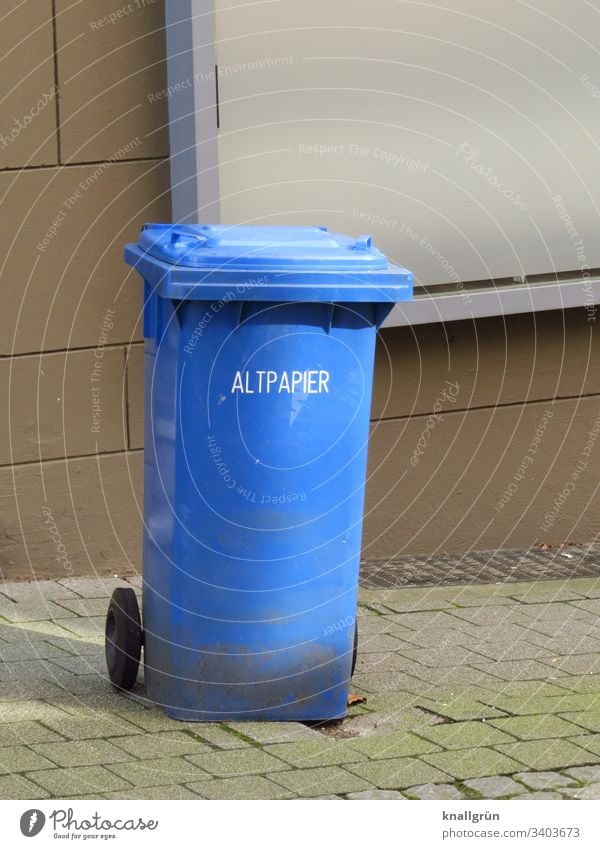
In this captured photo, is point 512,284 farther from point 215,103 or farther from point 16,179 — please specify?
point 16,179

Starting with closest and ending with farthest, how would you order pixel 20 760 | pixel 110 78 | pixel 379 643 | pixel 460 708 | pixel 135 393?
pixel 20 760
pixel 460 708
pixel 379 643
pixel 110 78
pixel 135 393

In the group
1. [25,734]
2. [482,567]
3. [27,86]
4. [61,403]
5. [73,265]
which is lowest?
[25,734]

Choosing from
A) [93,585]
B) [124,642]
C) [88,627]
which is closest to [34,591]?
[93,585]

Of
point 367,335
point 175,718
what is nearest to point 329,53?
point 367,335

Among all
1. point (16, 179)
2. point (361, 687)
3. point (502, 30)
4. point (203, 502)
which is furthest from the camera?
point (502, 30)

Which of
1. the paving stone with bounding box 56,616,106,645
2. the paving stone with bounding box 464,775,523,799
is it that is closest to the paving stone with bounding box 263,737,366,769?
the paving stone with bounding box 464,775,523,799

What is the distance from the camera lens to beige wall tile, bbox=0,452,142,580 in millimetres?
6238

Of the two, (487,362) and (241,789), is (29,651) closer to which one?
(241,789)

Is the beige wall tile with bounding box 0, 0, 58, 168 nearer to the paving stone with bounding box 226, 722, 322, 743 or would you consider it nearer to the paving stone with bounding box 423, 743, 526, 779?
the paving stone with bounding box 226, 722, 322, 743

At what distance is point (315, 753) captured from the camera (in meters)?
4.41

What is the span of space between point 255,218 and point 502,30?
1.42m

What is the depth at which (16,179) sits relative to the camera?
6.05 metres

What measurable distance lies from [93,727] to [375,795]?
0.95 meters

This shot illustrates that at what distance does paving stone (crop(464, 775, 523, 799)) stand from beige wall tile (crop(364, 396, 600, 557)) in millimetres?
2569
